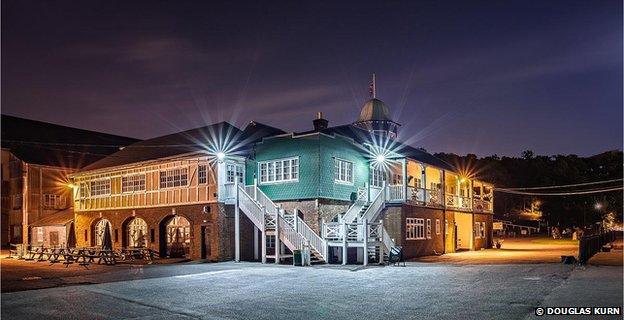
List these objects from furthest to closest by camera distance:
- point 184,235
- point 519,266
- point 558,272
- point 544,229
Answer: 1. point 544,229
2. point 184,235
3. point 519,266
4. point 558,272

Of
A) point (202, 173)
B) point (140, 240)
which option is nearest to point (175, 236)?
point (140, 240)

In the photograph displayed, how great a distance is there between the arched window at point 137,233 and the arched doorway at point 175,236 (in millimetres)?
2162

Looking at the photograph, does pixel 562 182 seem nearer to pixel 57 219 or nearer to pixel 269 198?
pixel 269 198

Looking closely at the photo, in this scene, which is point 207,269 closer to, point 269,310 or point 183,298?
point 183,298

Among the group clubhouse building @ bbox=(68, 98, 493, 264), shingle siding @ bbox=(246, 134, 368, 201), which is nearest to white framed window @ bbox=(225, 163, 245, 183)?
clubhouse building @ bbox=(68, 98, 493, 264)

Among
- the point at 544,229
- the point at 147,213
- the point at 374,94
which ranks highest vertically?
the point at 374,94

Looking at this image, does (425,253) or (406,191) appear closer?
(406,191)

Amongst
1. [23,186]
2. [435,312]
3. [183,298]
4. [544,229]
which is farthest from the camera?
[544,229]

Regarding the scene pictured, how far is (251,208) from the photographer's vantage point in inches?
1127

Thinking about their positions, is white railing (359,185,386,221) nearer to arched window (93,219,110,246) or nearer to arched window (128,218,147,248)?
arched window (128,218,147,248)

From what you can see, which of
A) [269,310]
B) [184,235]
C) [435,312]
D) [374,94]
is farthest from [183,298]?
[374,94]

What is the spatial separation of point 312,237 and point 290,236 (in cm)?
115

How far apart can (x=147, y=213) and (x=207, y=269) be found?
10625 millimetres

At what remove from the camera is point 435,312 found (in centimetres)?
1241
